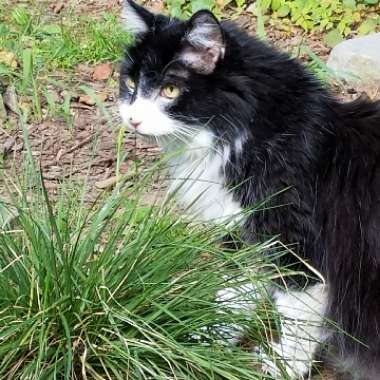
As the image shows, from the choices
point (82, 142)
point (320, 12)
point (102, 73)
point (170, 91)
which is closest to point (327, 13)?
point (320, 12)

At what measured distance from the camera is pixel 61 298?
Result: 2307 millimetres

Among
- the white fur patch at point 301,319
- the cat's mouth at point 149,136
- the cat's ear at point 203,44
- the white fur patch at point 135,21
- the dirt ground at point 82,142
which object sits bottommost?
the dirt ground at point 82,142

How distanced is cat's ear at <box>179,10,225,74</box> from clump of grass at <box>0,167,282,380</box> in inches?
19.2

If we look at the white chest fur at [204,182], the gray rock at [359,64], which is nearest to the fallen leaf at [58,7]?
the gray rock at [359,64]

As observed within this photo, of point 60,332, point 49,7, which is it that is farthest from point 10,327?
point 49,7

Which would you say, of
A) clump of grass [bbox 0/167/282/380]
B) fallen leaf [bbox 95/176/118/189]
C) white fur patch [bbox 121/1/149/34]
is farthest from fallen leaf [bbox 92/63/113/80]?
clump of grass [bbox 0/167/282/380]

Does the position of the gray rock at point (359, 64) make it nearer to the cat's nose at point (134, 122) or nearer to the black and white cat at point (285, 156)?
the black and white cat at point (285, 156)

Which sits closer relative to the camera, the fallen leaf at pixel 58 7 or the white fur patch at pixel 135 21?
the white fur patch at pixel 135 21

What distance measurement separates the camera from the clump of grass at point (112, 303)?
2.30m

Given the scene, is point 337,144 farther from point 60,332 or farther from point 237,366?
point 60,332

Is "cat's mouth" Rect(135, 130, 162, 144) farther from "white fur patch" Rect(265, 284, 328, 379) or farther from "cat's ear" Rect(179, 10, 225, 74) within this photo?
"white fur patch" Rect(265, 284, 328, 379)

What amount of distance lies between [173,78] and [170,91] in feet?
0.15

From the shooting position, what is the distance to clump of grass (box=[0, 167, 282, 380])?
2.30m

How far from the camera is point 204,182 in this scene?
284 centimetres
